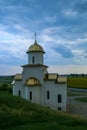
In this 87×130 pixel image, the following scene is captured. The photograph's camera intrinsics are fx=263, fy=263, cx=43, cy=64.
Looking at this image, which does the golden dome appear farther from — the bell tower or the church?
the church

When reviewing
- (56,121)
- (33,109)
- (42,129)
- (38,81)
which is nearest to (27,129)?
(42,129)

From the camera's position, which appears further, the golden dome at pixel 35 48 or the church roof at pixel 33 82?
the golden dome at pixel 35 48

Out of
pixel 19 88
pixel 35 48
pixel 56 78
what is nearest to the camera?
pixel 56 78

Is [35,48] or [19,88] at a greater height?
A: [35,48]

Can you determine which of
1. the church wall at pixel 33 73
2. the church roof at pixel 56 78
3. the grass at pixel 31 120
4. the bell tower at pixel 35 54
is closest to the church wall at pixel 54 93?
the church roof at pixel 56 78

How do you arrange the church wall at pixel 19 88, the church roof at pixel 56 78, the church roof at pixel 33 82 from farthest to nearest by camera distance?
the church wall at pixel 19 88 < the church roof at pixel 56 78 < the church roof at pixel 33 82

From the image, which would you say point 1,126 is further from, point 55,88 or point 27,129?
point 55,88

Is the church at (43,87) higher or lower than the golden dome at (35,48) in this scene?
lower

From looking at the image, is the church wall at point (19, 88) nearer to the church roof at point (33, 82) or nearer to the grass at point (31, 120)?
the church roof at point (33, 82)

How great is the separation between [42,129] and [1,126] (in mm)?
3009

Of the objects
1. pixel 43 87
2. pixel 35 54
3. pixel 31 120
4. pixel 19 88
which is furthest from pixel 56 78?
pixel 31 120

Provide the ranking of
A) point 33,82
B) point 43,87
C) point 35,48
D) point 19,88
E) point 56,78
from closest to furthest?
1. point 33,82
2. point 43,87
3. point 56,78
4. point 35,48
5. point 19,88

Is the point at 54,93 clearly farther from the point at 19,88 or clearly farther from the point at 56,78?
the point at 19,88

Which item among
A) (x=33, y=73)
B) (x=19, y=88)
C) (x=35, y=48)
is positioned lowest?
(x=19, y=88)
